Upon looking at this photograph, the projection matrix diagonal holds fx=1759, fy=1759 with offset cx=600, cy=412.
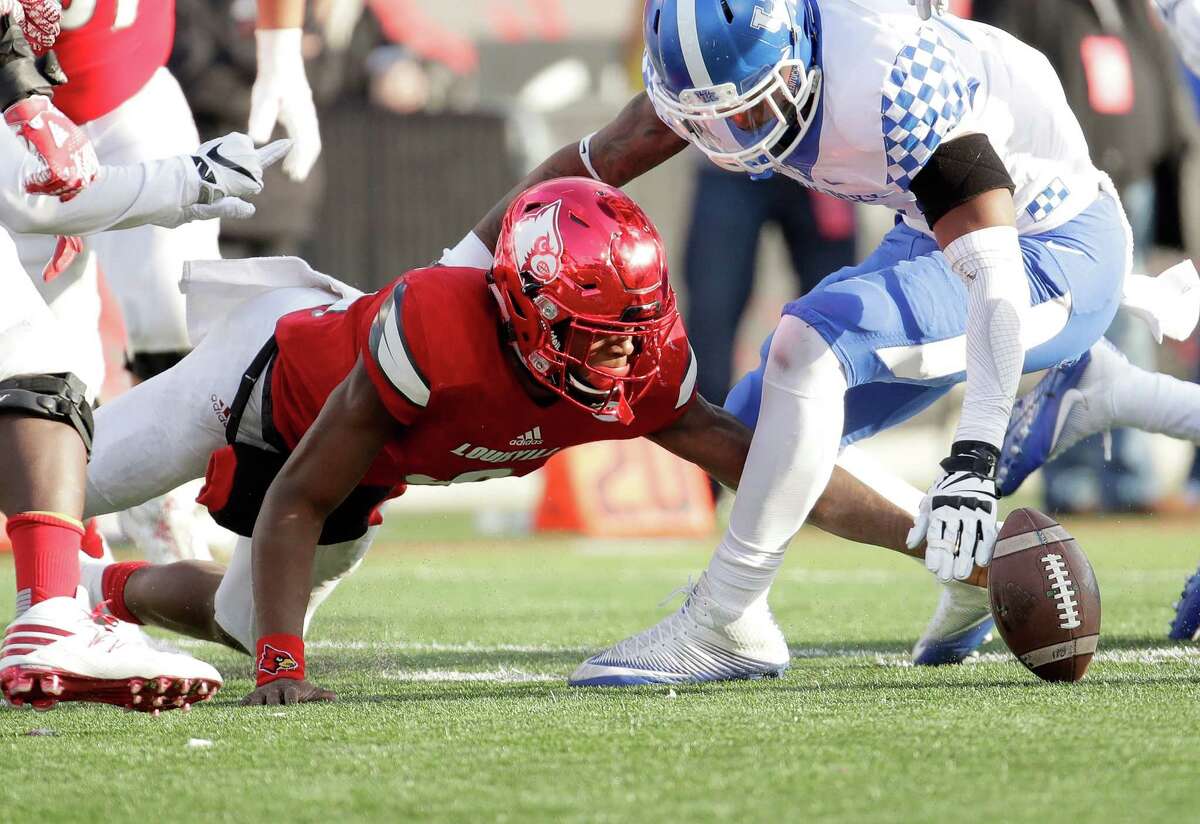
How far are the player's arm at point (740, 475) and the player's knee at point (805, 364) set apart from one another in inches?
5.8

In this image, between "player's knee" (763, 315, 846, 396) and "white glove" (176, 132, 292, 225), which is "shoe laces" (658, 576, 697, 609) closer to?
"player's knee" (763, 315, 846, 396)

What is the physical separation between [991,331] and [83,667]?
1.59 meters

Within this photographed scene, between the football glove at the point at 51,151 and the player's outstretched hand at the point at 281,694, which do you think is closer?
the football glove at the point at 51,151

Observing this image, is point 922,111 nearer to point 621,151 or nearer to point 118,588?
point 621,151

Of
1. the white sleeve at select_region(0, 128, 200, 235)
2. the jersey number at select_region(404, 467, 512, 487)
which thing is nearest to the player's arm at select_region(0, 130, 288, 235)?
the white sleeve at select_region(0, 128, 200, 235)

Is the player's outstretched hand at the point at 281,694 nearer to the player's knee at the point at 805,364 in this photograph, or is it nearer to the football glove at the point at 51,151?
the football glove at the point at 51,151

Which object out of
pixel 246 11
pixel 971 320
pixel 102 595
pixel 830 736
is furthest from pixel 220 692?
pixel 246 11

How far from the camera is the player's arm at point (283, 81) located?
4.39 metres

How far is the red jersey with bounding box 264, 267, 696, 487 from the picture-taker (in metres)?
2.98

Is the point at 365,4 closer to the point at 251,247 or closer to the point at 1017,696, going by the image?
the point at 251,247

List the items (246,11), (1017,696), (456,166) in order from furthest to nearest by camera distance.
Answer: (456,166)
(246,11)
(1017,696)

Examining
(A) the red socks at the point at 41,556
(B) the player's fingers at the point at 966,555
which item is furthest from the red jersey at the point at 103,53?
(B) the player's fingers at the point at 966,555

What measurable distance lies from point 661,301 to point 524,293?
0.23 metres

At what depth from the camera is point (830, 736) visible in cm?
256
